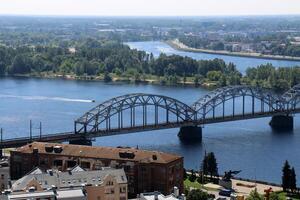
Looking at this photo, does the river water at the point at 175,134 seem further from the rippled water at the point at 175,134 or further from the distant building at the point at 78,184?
the distant building at the point at 78,184

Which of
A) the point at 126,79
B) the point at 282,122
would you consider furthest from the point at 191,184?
the point at 126,79

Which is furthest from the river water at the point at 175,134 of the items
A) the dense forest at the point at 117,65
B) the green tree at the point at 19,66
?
the green tree at the point at 19,66

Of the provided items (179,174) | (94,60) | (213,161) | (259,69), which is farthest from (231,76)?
(179,174)

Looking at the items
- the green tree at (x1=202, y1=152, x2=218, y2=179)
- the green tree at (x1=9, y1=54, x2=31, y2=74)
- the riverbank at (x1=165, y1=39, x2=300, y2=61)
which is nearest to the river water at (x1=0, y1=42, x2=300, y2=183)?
the green tree at (x1=202, y1=152, x2=218, y2=179)

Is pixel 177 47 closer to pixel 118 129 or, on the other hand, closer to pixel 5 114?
pixel 5 114

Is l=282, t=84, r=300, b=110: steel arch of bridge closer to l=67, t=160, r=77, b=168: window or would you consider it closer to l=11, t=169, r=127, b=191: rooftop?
l=67, t=160, r=77, b=168: window

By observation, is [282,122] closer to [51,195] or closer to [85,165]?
[85,165]
